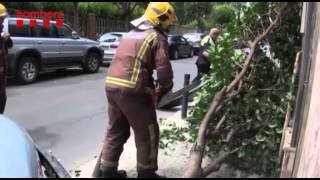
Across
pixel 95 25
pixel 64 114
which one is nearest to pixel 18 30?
pixel 64 114

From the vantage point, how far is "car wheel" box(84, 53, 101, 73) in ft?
55.0

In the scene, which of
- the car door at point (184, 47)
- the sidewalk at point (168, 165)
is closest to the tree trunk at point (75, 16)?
the car door at point (184, 47)

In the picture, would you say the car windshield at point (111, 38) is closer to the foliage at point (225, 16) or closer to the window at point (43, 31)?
the foliage at point (225, 16)

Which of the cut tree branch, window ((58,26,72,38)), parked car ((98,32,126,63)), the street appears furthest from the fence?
the cut tree branch

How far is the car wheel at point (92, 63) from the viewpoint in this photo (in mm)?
16766

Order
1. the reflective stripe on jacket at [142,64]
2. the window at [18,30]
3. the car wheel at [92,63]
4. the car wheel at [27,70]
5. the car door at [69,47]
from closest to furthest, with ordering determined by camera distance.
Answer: the reflective stripe on jacket at [142,64]
the window at [18,30]
the car wheel at [27,70]
the car door at [69,47]
the car wheel at [92,63]

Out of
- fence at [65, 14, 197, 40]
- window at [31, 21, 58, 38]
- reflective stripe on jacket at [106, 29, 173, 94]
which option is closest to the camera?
reflective stripe on jacket at [106, 29, 173, 94]

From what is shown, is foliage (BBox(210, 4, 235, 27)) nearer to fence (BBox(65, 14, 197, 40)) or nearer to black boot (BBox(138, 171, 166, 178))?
black boot (BBox(138, 171, 166, 178))

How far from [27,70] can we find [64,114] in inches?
182

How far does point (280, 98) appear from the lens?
5.38 meters

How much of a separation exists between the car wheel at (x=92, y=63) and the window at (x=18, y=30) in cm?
309

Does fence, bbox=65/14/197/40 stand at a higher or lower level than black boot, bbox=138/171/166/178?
higher

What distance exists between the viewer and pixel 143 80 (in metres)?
4.83

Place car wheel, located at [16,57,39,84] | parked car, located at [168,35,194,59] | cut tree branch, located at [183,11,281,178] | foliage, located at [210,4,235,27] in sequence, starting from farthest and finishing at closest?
parked car, located at [168,35,194,59] → car wheel, located at [16,57,39,84] → foliage, located at [210,4,235,27] → cut tree branch, located at [183,11,281,178]
